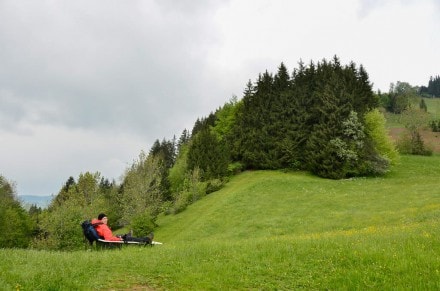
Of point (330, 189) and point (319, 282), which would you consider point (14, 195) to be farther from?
point (319, 282)

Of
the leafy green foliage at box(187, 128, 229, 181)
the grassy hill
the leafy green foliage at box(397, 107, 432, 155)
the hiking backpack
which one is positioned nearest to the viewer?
the hiking backpack

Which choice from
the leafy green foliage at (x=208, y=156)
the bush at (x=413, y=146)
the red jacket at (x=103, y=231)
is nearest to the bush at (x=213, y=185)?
the leafy green foliage at (x=208, y=156)

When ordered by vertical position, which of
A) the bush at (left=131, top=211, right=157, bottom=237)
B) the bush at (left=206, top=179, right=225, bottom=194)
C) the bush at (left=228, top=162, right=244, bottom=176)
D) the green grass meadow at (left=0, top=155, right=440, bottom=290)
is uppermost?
the bush at (left=228, top=162, right=244, bottom=176)

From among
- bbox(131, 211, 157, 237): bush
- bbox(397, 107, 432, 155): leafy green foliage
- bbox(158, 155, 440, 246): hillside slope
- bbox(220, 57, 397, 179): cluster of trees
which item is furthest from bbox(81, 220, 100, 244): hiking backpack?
bbox(397, 107, 432, 155): leafy green foliage

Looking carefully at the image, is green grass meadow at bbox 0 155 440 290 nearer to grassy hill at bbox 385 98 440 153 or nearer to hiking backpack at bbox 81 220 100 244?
hiking backpack at bbox 81 220 100 244

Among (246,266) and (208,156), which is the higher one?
(208,156)

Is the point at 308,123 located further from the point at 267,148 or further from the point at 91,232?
the point at 91,232

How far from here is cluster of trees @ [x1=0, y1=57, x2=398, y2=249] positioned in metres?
52.9

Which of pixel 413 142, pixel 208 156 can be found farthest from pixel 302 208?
pixel 413 142

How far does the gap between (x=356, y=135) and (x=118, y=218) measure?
152 feet

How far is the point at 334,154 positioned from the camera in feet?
181

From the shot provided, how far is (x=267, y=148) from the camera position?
63438 millimetres

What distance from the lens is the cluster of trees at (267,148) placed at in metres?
52.9

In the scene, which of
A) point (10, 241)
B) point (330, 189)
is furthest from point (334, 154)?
point (10, 241)
